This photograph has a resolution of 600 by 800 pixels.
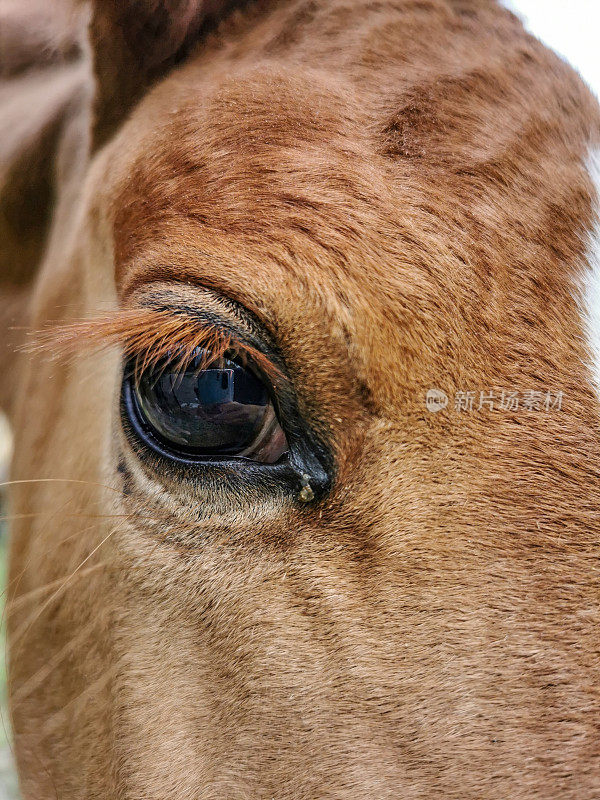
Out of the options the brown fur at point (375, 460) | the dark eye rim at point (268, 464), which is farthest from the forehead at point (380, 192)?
the dark eye rim at point (268, 464)

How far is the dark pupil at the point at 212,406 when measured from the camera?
94cm

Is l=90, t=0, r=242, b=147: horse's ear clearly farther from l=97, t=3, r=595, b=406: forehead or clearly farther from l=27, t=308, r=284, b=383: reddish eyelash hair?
l=27, t=308, r=284, b=383: reddish eyelash hair

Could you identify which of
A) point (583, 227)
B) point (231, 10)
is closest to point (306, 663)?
point (583, 227)

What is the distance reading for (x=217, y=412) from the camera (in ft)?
3.09

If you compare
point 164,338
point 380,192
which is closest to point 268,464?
point 164,338

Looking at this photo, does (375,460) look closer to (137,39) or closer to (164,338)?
(164,338)

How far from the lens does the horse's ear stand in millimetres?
1148

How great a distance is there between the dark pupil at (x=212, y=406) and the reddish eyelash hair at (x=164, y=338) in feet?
0.05

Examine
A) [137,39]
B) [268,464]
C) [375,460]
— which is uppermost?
[137,39]

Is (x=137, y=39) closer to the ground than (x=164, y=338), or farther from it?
farther from it

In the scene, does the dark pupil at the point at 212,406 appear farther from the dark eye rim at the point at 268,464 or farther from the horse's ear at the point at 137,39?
the horse's ear at the point at 137,39

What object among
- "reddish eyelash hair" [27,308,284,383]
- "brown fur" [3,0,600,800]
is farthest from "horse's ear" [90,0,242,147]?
"reddish eyelash hair" [27,308,284,383]

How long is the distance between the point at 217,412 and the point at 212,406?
0.01 metres

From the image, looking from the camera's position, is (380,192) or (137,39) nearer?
(380,192)
